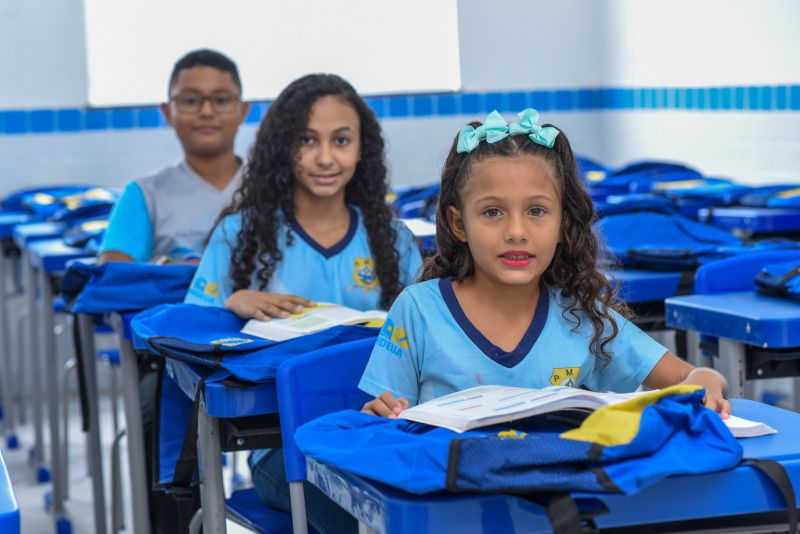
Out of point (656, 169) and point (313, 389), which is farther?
point (656, 169)

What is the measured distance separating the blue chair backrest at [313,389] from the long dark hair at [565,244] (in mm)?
197

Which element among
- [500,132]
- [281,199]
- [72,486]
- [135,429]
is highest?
[500,132]

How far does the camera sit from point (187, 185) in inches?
141

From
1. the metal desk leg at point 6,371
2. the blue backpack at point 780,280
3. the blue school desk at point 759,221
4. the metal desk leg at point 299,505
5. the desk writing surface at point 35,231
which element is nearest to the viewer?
the metal desk leg at point 299,505

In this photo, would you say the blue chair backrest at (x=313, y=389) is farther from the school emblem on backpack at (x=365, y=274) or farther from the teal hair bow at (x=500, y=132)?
the school emblem on backpack at (x=365, y=274)

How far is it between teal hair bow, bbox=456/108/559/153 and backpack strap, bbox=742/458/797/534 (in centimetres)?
72

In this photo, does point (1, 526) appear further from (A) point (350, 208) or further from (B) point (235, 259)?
(A) point (350, 208)

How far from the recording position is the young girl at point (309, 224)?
2.82 metres

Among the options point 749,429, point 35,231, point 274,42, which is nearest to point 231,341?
point 749,429

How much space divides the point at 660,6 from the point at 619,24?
0.48 metres

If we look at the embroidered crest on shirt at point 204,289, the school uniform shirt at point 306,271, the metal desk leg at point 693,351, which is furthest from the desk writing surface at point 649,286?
the embroidered crest on shirt at point 204,289

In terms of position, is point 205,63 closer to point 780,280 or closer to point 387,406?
point 780,280

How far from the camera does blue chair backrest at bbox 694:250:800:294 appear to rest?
283cm

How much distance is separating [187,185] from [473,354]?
1858 mm
